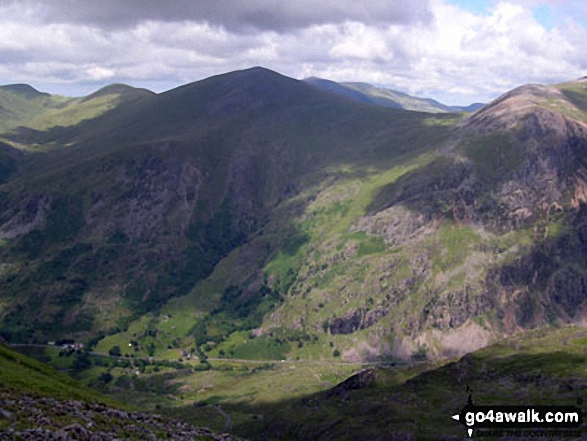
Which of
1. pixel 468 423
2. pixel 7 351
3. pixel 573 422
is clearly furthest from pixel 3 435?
pixel 573 422

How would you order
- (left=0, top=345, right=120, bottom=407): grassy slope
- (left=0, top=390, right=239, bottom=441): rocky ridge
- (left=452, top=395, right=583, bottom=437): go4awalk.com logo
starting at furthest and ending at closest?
(left=452, top=395, right=583, bottom=437): go4awalk.com logo < (left=0, top=345, right=120, bottom=407): grassy slope < (left=0, top=390, right=239, bottom=441): rocky ridge

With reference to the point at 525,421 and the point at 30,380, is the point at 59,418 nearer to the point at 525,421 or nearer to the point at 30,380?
the point at 30,380

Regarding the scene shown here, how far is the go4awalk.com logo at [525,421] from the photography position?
513ft

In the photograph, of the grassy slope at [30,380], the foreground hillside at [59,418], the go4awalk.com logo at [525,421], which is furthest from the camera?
the go4awalk.com logo at [525,421]

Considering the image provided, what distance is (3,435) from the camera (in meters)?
78.2

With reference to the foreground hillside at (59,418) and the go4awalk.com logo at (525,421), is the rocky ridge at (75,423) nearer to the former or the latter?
the foreground hillside at (59,418)

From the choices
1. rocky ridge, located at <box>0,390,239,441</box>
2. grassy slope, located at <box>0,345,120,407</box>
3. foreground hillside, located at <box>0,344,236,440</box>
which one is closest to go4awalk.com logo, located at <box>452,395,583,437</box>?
rocky ridge, located at <box>0,390,239,441</box>

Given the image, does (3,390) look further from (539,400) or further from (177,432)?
(539,400)

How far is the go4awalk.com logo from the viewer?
156250mm

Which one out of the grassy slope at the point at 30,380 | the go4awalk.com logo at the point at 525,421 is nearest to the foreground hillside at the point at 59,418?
the grassy slope at the point at 30,380

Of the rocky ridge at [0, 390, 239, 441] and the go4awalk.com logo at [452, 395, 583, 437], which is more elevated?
the rocky ridge at [0, 390, 239, 441]

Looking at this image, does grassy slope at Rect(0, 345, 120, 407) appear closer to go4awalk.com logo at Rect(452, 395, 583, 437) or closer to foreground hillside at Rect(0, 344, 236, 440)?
foreground hillside at Rect(0, 344, 236, 440)

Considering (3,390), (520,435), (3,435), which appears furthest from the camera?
(520,435)

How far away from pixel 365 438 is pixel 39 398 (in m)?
120
